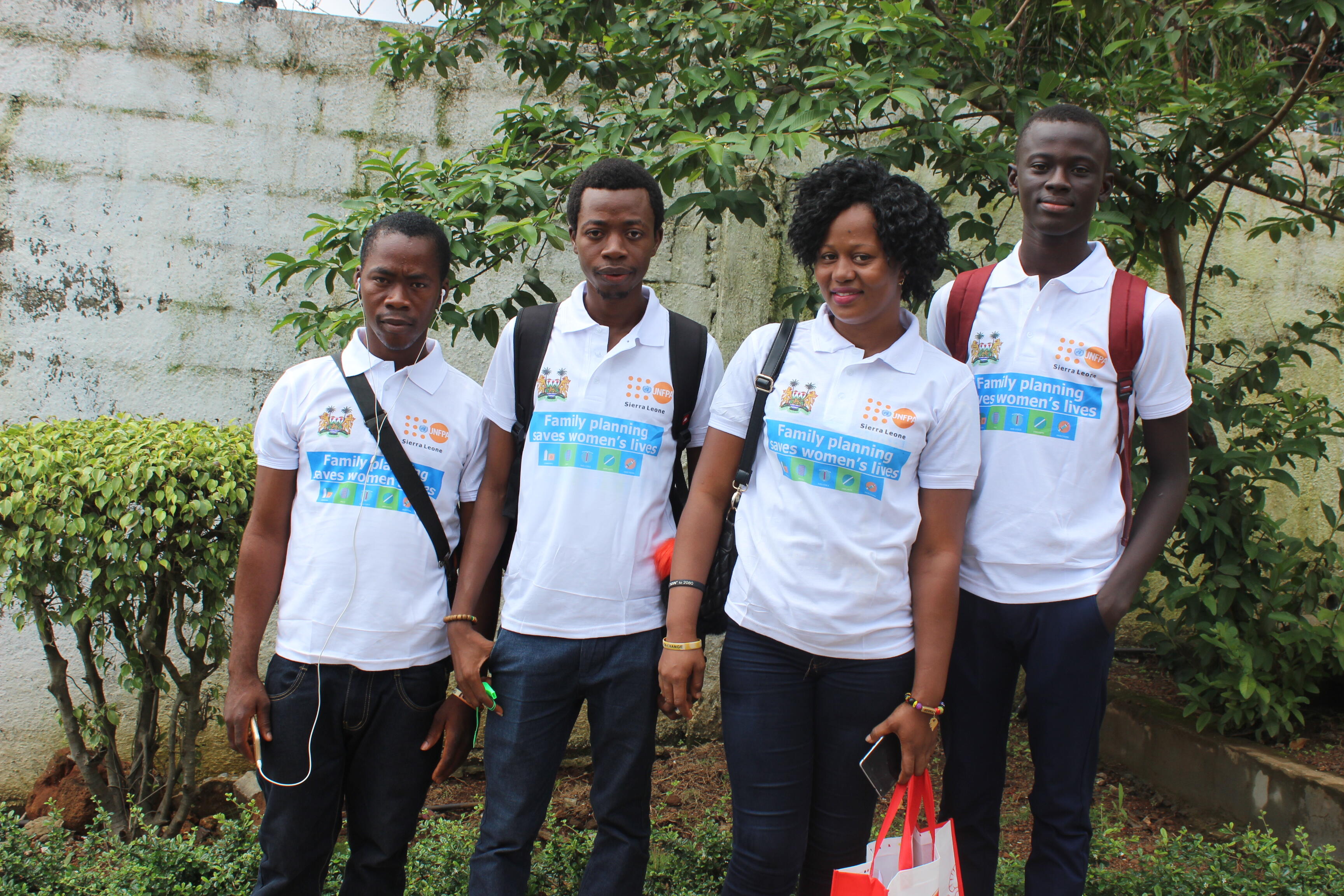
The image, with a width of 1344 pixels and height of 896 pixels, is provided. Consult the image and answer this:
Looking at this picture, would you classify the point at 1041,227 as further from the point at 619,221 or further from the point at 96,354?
the point at 96,354

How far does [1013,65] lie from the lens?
3.35m

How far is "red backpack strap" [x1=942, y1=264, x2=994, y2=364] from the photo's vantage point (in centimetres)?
222

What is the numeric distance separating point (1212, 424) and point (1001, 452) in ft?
8.82

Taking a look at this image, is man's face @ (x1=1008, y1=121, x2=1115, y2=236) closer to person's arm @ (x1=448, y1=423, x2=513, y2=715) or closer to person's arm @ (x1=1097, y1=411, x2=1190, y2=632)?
person's arm @ (x1=1097, y1=411, x2=1190, y2=632)

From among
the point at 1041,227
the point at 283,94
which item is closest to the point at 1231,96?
the point at 1041,227

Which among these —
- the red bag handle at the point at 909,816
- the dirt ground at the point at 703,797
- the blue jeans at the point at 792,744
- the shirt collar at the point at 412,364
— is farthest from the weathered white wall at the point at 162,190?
the red bag handle at the point at 909,816

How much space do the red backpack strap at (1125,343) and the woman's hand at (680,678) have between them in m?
0.98

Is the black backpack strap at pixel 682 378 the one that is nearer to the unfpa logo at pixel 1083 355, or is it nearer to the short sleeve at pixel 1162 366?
the unfpa logo at pixel 1083 355

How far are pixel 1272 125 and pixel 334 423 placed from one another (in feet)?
9.19

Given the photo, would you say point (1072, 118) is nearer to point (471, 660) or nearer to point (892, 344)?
point (892, 344)

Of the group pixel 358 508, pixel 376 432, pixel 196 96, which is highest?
pixel 196 96

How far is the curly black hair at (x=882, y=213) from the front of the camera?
202 centimetres

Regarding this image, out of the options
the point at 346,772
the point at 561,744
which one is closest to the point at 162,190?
the point at 346,772

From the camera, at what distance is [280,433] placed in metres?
2.12
